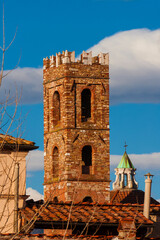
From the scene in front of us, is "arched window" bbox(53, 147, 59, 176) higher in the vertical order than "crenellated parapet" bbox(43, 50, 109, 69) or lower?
lower

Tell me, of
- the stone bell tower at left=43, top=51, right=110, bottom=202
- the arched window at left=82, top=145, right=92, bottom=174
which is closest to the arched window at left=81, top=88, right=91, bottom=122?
the stone bell tower at left=43, top=51, right=110, bottom=202

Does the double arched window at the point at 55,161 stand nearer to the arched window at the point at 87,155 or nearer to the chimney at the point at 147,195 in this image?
the arched window at the point at 87,155

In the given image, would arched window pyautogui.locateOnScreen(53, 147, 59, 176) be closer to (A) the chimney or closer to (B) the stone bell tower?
(B) the stone bell tower

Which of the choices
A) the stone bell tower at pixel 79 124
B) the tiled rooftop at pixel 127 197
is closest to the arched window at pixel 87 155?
the stone bell tower at pixel 79 124

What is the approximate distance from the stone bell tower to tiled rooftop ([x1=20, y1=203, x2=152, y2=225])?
2575cm

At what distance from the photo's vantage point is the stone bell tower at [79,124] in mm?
51438

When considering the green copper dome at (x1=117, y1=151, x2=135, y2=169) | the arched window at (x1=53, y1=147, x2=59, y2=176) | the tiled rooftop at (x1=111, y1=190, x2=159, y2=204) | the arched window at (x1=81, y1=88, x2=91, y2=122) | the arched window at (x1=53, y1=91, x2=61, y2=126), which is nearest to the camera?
the arched window at (x1=53, y1=147, x2=59, y2=176)

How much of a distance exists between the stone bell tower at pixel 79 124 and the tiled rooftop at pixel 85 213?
84.5 feet

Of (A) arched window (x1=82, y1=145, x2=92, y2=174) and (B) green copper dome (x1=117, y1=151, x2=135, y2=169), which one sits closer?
(A) arched window (x1=82, y1=145, x2=92, y2=174)

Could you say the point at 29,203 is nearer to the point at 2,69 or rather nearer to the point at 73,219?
the point at 73,219

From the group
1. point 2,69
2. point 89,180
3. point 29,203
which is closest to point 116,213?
point 29,203

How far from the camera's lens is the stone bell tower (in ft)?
169

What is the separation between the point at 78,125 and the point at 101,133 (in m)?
1.49

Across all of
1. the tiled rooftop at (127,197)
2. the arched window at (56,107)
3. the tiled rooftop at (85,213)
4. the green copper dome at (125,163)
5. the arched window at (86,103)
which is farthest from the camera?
the green copper dome at (125,163)
